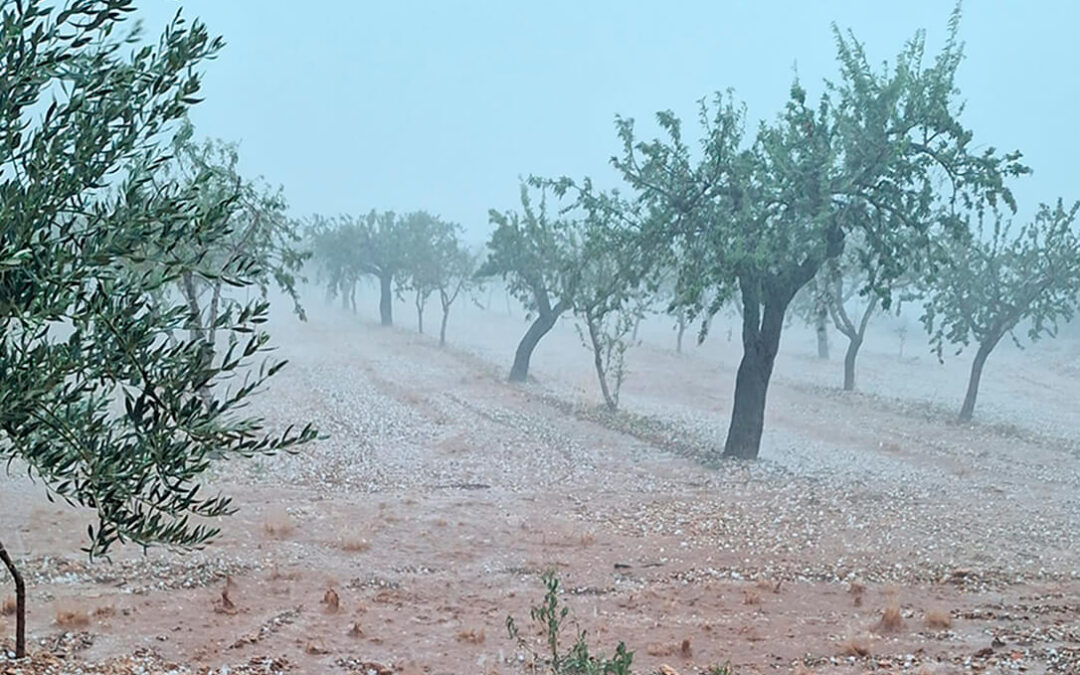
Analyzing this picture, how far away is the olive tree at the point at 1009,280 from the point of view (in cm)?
3009

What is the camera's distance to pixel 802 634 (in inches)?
401

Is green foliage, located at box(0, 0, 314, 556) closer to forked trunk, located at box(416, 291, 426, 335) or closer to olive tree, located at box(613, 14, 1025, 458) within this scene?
olive tree, located at box(613, 14, 1025, 458)

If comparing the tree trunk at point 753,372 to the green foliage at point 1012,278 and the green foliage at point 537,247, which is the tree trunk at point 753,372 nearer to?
the green foliage at point 1012,278

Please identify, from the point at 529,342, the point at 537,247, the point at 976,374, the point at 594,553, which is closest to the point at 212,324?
the point at 594,553

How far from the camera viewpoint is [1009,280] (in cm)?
3138

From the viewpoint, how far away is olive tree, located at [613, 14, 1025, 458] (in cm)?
1852

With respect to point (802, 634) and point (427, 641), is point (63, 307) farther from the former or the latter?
point (802, 634)

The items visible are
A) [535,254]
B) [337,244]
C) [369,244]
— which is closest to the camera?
[535,254]

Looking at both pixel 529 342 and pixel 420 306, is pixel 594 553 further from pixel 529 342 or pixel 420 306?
pixel 420 306

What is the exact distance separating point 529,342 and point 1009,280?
1859cm

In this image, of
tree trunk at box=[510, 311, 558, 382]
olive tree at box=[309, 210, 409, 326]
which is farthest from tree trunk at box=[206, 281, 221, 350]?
olive tree at box=[309, 210, 409, 326]

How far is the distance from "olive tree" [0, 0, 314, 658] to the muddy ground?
3.10 m

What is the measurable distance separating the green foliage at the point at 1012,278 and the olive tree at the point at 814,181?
11540 millimetres

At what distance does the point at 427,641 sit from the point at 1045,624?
712 centimetres
